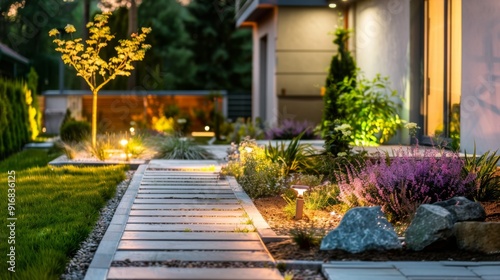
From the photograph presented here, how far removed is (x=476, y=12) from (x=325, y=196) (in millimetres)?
3796

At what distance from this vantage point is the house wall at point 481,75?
1052 centimetres

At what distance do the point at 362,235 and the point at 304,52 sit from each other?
12518mm

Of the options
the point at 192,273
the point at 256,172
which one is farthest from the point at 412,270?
the point at 256,172

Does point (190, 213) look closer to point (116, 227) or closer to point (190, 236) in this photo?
point (116, 227)

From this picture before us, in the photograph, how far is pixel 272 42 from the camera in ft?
64.7

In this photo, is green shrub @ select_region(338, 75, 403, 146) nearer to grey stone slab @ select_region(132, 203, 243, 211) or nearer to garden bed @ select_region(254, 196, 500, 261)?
grey stone slab @ select_region(132, 203, 243, 211)

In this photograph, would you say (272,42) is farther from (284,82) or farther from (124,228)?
(124,228)

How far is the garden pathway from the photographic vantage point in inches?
221

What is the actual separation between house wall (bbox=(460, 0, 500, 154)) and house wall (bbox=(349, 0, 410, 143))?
2603 millimetres

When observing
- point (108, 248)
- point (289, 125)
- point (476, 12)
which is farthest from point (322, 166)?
point (289, 125)

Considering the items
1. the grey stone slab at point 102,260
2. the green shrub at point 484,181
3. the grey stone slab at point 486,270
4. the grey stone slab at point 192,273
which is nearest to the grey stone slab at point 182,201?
the green shrub at point 484,181

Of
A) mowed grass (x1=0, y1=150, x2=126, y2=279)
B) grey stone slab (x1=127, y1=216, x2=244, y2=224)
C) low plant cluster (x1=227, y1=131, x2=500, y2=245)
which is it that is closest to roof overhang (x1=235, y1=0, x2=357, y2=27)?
mowed grass (x1=0, y1=150, x2=126, y2=279)

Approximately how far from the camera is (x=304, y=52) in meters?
18.6

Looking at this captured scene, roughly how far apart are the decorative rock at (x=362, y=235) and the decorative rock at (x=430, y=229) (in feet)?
0.43
